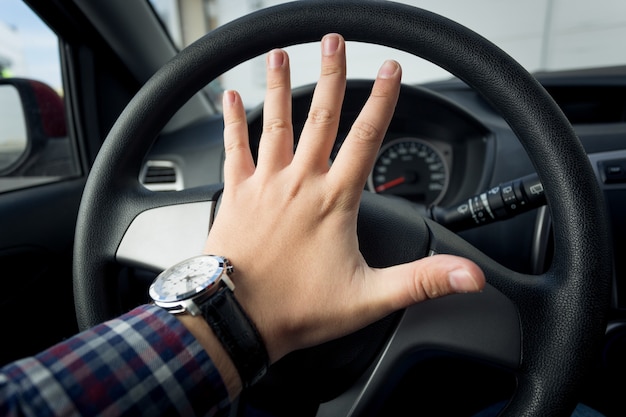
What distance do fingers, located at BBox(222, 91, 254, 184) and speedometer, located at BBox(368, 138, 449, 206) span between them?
2.55 feet

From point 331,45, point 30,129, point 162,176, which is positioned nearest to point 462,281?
point 331,45

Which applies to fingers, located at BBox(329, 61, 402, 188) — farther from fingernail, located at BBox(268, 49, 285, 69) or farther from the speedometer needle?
the speedometer needle

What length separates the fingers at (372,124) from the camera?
1.67 ft

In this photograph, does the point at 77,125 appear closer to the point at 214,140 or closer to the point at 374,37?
the point at 214,140

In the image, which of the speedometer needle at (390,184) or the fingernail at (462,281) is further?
the speedometer needle at (390,184)

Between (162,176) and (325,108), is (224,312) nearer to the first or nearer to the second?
(325,108)

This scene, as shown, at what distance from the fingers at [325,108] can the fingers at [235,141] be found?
0.31 feet

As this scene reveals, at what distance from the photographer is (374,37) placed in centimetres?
63

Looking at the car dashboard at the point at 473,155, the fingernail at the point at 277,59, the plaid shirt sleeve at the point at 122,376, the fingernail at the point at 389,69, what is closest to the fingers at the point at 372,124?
the fingernail at the point at 389,69

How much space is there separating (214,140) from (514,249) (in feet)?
2.66

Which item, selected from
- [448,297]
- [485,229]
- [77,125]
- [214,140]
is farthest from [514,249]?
[77,125]

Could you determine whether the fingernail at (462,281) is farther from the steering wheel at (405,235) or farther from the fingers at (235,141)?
the fingers at (235,141)

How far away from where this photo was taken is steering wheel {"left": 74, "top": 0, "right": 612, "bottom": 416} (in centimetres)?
55

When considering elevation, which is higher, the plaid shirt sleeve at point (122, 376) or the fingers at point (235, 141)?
the fingers at point (235, 141)
